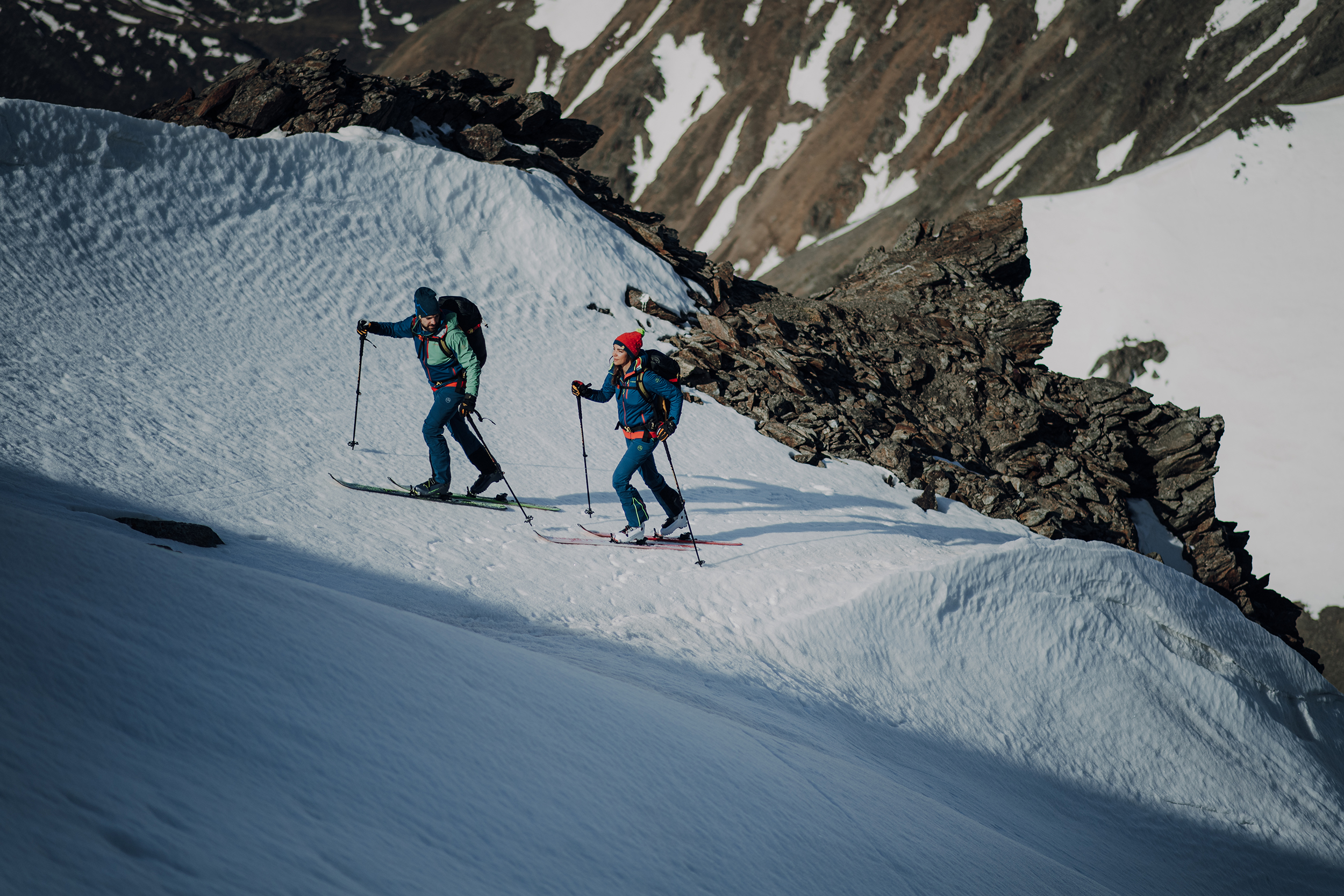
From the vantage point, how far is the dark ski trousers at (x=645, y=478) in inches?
378

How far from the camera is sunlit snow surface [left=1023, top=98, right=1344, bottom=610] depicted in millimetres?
38656

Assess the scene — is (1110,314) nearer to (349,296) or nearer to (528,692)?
(349,296)

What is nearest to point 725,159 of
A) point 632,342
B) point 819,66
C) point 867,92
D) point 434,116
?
point 819,66

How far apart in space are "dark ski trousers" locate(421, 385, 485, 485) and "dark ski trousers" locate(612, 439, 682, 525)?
2.09 m

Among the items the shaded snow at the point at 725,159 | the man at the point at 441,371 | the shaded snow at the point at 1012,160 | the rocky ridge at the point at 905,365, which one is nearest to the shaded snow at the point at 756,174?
the shaded snow at the point at 725,159

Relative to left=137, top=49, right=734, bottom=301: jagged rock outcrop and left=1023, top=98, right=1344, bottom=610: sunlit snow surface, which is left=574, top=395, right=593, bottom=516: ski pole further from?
left=1023, top=98, right=1344, bottom=610: sunlit snow surface

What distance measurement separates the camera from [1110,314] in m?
42.8

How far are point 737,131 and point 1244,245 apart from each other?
79290mm

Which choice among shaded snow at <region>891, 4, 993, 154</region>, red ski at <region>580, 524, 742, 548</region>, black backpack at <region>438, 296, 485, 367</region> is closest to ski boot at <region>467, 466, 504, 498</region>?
red ski at <region>580, 524, 742, 548</region>

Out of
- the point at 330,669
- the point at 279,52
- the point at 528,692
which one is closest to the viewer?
the point at 330,669

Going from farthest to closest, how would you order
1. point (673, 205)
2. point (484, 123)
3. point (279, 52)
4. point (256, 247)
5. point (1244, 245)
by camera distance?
point (279, 52) → point (673, 205) → point (1244, 245) → point (484, 123) → point (256, 247)

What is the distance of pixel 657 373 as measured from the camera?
9453 millimetres

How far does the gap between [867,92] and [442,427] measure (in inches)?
4155

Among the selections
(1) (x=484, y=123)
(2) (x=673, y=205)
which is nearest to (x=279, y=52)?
(2) (x=673, y=205)
